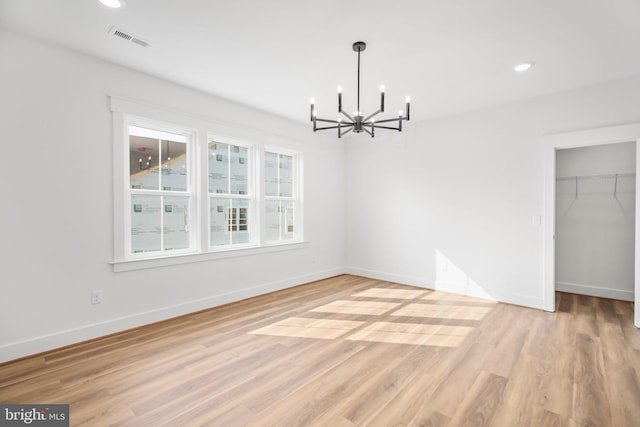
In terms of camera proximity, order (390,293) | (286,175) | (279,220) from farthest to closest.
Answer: (286,175) < (279,220) < (390,293)

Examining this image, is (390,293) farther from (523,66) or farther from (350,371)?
(523,66)

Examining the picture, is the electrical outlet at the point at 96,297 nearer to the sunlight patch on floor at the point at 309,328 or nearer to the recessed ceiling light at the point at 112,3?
the sunlight patch on floor at the point at 309,328

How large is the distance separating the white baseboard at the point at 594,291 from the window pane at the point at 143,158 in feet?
19.9

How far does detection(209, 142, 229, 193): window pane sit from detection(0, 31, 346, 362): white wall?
62cm

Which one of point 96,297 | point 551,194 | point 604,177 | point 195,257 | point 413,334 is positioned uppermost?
point 604,177

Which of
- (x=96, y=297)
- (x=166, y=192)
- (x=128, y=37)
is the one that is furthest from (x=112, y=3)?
(x=96, y=297)

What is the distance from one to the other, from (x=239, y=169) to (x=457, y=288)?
379cm

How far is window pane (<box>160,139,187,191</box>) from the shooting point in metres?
3.77

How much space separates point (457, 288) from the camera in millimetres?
4852

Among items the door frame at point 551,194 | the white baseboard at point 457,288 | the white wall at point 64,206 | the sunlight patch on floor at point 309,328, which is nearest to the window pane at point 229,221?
the white wall at point 64,206

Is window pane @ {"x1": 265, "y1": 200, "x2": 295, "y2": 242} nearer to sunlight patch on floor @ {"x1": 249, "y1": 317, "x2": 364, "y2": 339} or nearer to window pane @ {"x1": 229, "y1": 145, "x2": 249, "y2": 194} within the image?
window pane @ {"x1": 229, "y1": 145, "x2": 249, "y2": 194}

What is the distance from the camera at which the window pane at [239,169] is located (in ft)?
14.8

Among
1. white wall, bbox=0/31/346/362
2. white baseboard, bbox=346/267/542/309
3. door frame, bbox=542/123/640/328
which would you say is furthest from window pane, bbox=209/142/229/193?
door frame, bbox=542/123/640/328

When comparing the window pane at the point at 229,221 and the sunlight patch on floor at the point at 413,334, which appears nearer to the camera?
the sunlight patch on floor at the point at 413,334
